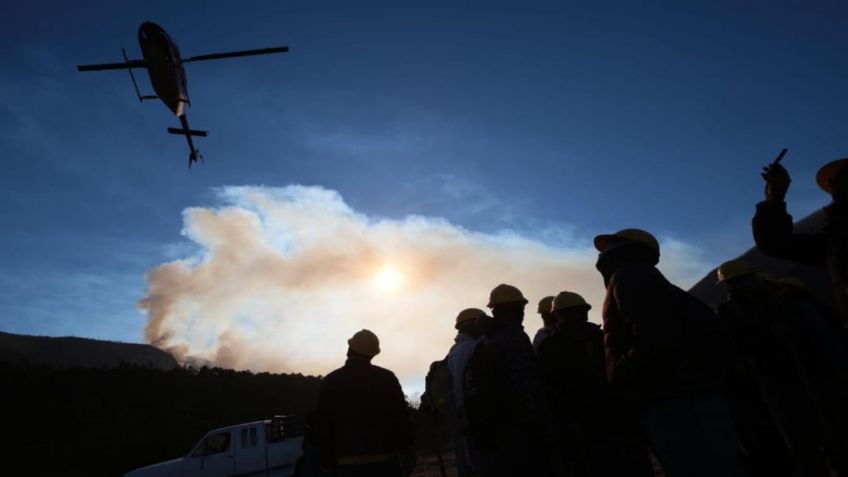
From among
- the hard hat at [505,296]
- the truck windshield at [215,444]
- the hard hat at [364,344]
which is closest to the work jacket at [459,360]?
the hard hat at [505,296]

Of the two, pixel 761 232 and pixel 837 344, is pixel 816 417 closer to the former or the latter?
pixel 837 344

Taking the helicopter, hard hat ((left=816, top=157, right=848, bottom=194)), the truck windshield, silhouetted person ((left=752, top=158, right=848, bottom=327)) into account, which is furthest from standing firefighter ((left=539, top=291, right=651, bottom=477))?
the helicopter

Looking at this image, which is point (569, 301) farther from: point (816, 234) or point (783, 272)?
point (783, 272)

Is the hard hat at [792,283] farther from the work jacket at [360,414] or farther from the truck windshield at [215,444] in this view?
the truck windshield at [215,444]

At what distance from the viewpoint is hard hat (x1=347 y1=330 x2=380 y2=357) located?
4844 mm

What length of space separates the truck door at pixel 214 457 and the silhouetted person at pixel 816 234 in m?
12.0

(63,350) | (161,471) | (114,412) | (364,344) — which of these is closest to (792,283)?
(364,344)

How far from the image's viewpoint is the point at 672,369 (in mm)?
2633

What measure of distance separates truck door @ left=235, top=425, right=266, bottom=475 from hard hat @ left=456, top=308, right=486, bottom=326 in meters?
8.50

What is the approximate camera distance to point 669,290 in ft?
8.93

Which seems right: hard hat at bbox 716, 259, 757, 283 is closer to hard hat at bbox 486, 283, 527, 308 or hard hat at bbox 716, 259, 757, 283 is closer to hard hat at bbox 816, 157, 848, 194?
hard hat at bbox 816, 157, 848, 194

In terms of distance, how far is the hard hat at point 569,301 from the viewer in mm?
4527

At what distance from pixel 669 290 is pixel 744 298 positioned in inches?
131

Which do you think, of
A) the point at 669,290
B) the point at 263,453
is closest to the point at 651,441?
the point at 669,290
